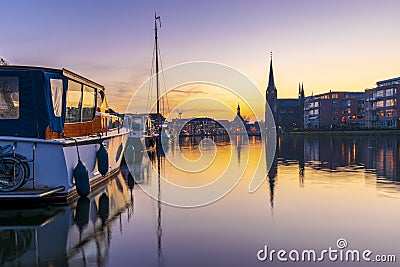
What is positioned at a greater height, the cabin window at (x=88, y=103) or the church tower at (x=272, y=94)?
the church tower at (x=272, y=94)

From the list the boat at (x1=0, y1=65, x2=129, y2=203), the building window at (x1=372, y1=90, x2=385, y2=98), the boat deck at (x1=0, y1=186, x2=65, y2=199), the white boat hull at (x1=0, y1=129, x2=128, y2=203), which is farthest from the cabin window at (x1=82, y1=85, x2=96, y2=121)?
the building window at (x1=372, y1=90, x2=385, y2=98)

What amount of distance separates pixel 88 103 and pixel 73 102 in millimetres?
1628

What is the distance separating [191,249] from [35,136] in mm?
6292

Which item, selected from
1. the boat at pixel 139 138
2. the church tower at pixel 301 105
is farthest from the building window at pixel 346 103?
the boat at pixel 139 138

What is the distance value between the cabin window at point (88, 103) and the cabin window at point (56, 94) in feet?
6.40

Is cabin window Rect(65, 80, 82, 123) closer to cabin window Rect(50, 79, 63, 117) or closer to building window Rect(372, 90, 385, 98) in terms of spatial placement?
cabin window Rect(50, 79, 63, 117)

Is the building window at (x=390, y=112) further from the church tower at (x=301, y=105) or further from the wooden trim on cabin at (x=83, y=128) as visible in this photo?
the wooden trim on cabin at (x=83, y=128)

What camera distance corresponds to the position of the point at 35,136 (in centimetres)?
1063

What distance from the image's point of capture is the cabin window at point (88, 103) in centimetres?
1352

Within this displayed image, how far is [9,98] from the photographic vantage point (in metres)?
10.6

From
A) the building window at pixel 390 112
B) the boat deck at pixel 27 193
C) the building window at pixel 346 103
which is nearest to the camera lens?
the boat deck at pixel 27 193

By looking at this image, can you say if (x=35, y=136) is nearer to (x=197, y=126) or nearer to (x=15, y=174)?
(x=15, y=174)

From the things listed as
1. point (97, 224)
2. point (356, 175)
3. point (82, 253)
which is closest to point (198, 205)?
point (97, 224)

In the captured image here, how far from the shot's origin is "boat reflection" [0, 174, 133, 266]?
21.2 ft
